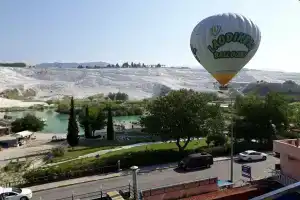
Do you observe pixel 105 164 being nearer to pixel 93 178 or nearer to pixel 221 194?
pixel 93 178

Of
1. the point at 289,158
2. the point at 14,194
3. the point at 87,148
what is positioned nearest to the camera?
the point at 289,158

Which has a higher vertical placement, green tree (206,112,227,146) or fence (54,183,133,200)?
green tree (206,112,227,146)

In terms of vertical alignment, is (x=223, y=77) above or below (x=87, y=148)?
above

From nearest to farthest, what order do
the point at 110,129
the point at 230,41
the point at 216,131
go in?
the point at 230,41
the point at 216,131
the point at 110,129

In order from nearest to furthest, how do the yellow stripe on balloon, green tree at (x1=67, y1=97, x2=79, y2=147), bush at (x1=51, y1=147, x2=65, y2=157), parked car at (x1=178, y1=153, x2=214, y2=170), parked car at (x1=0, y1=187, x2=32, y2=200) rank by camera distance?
parked car at (x1=0, y1=187, x2=32, y2=200) → parked car at (x1=178, y1=153, x2=214, y2=170) → the yellow stripe on balloon → bush at (x1=51, y1=147, x2=65, y2=157) → green tree at (x1=67, y1=97, x2=79, y2=147)

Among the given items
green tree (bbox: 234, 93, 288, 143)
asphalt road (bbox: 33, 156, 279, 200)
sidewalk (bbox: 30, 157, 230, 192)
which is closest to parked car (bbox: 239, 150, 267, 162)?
asphalt road (bbox: 33, 156, 279, 200)

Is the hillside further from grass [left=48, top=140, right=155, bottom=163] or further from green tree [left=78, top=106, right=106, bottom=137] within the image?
grass [left=48, top=140, right=155, bottom=163]

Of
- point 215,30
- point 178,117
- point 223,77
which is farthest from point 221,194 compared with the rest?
point 215,30
